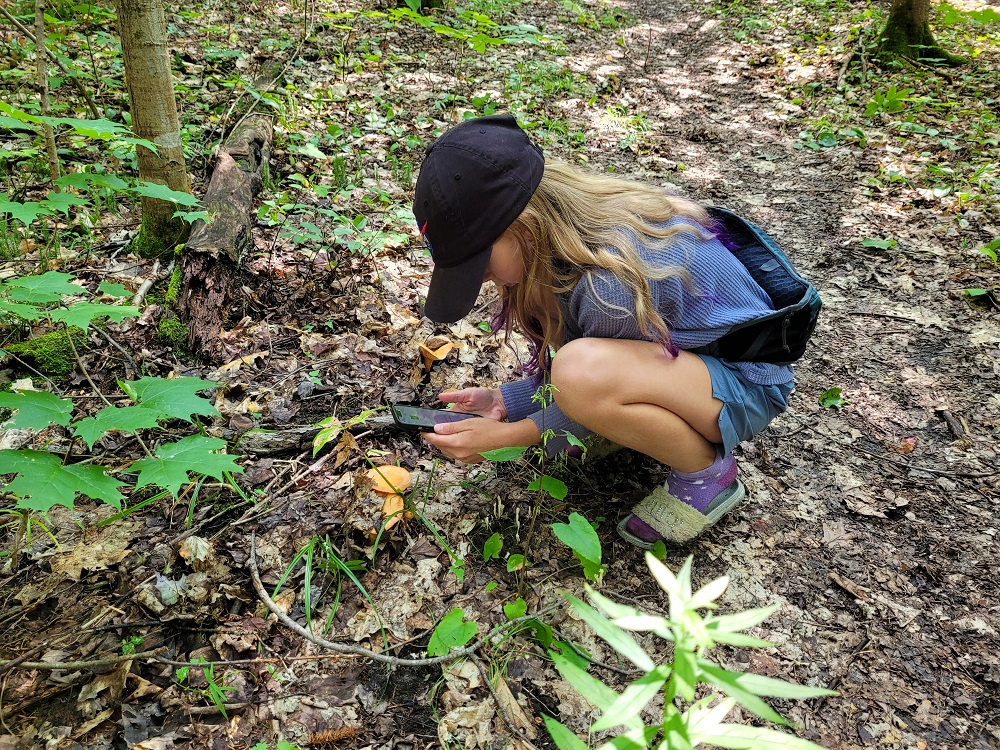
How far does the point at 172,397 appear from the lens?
67.9 inches

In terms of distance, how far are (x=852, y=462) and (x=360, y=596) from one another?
6.75 ft

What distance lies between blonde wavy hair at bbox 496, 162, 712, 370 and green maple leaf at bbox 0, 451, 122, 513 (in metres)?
1.31

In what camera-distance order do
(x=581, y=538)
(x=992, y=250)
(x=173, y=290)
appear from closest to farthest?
(x=581, y=538), (x=173, y=290), (x=992, y=250)

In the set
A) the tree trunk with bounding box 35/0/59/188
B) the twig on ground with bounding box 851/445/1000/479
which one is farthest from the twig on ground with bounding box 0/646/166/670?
the twig on ground with bounding box 851/445/1000/479

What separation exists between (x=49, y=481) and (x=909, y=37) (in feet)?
26.1

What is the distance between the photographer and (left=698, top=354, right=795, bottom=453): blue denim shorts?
6.59 feet

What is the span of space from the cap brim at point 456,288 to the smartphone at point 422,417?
51 centimetres

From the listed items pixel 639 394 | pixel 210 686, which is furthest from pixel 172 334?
pixel 639 394

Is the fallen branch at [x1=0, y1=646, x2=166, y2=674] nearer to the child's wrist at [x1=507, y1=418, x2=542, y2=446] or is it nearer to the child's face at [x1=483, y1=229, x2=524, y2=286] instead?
the child's wrist at [x1=507, y1=418, x2=542, y2=446]

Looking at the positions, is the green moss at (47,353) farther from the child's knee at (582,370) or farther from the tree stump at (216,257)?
the child's knee at (582,370)

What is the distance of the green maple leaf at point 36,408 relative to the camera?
1531mm

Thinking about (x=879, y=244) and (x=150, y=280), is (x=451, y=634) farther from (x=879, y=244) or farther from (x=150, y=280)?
(x=879, y=244)

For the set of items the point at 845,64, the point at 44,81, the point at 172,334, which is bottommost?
the point at 172,334

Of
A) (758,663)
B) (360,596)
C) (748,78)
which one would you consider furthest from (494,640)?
(748,78)
